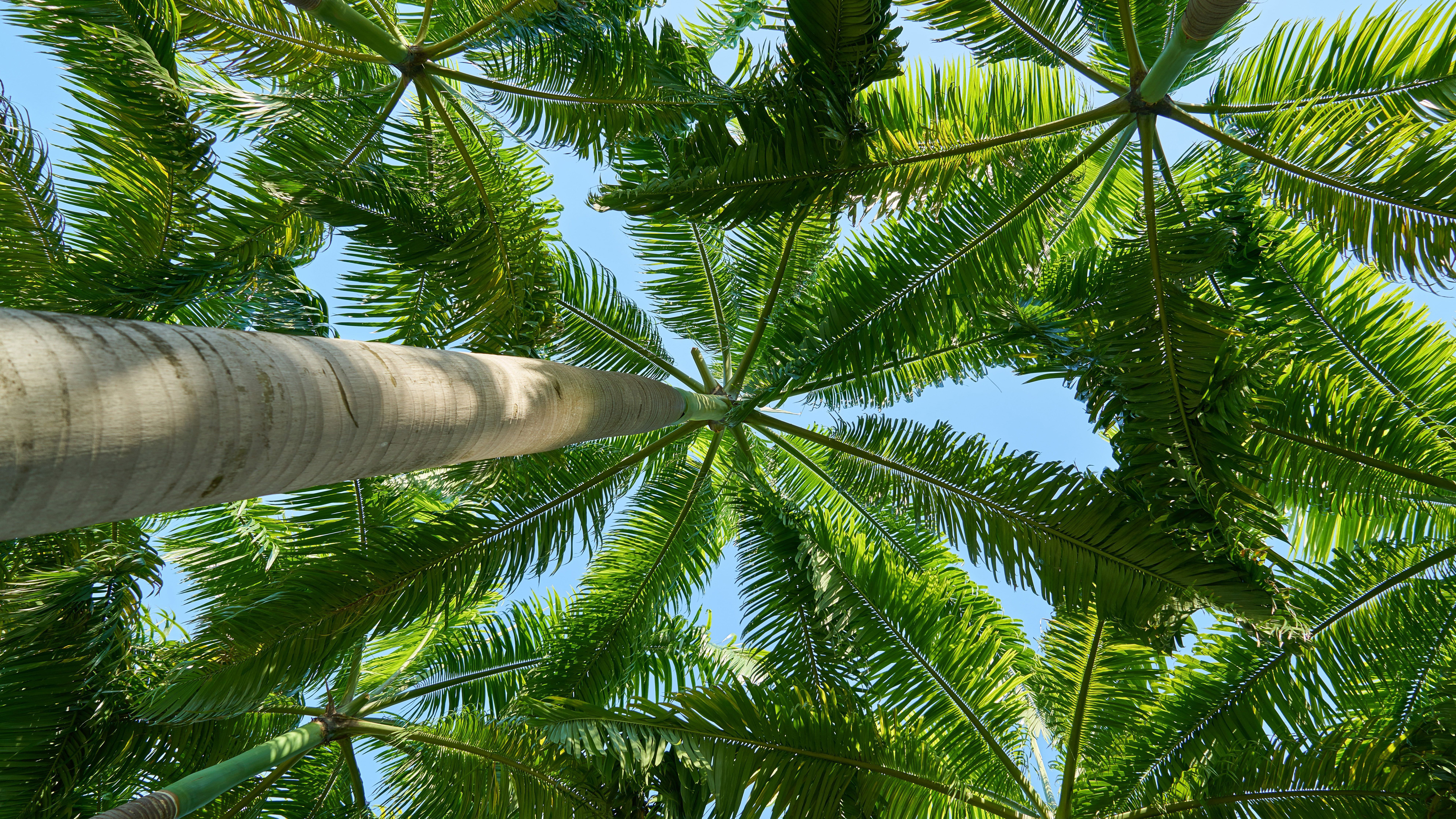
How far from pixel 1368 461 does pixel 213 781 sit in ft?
22.3

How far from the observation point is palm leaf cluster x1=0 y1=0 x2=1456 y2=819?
3754mm

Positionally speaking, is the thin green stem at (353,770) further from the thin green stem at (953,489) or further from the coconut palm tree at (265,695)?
the thin green stem at (953,489)

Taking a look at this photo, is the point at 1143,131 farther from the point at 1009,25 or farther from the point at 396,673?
the point at 396,673


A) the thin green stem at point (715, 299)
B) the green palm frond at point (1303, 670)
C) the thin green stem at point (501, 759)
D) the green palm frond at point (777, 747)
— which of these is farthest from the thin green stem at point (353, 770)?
the green palm frond at point (1303, 670)

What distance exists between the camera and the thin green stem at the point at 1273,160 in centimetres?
376

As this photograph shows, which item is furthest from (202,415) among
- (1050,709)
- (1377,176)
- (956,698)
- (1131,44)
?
(1050,709)

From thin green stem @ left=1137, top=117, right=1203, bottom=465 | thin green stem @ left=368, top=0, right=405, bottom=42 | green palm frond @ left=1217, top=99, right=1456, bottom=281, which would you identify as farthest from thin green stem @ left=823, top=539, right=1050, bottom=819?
thin green stem @ left=368, top=0, right=405, bottom=42

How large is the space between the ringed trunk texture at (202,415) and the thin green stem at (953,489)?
2944 millimetres

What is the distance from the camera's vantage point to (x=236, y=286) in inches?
176

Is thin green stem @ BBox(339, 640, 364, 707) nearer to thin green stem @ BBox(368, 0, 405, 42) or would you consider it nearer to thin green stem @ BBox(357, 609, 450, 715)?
thin green stem @ BBox(357, 609, 450, 715)

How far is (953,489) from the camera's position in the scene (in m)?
4.65

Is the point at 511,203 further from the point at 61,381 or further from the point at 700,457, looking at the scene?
the point at 61,381

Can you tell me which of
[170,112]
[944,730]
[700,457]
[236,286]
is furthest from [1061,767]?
[170,112]

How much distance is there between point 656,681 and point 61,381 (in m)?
5.12
